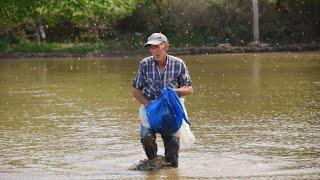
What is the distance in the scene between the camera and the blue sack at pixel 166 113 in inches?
327

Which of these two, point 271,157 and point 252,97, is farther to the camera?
point 252,97

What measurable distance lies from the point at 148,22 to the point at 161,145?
30.6 metres

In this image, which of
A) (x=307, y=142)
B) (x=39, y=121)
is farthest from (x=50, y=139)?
(x=307, y=142)

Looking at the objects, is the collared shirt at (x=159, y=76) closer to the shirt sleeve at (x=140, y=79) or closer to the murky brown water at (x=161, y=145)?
the shirt sleeve at (x=140, y=79)

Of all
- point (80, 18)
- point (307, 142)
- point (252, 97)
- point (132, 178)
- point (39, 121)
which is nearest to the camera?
point (132, 178)

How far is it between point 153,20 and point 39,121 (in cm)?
2802

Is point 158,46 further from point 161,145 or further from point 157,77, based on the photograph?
point 161,145

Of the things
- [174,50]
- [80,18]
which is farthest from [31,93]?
[80,18]

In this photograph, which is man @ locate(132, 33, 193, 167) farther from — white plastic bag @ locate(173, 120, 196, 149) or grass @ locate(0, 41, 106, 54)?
grass @ locate(0, 41, 106, 54)

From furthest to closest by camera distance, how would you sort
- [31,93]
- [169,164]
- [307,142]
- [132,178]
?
1. [31,93]
2. [307,142]
3. [169,164]
4. [132,178]

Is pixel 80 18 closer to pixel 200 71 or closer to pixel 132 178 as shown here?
pixel 200 71

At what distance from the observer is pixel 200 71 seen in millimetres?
22656

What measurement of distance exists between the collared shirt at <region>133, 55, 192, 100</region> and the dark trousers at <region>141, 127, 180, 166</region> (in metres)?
0.41

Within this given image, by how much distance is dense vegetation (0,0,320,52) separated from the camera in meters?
38.6
